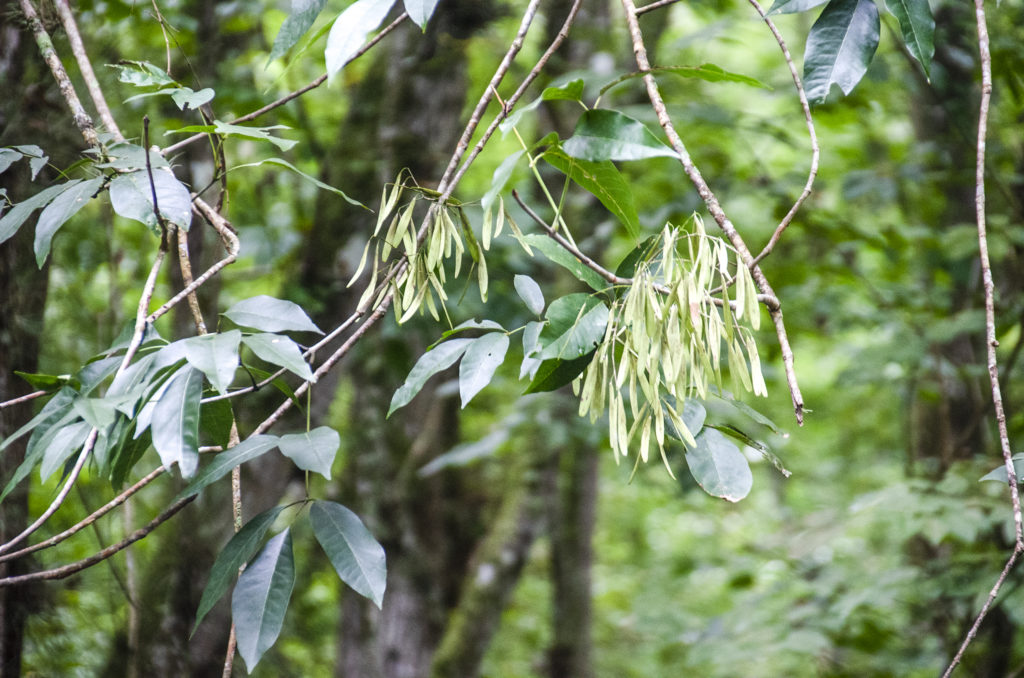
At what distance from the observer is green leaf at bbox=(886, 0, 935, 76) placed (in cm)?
78

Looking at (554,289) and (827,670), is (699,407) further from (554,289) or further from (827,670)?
(827,670)

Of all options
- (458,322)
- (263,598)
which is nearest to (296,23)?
(263,598)

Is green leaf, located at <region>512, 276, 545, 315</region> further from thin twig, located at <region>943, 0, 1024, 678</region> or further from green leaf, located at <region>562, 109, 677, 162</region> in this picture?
thin twig, located at <region>943, 0, 1024, 678</region>

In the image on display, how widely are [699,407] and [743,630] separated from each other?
188 cm

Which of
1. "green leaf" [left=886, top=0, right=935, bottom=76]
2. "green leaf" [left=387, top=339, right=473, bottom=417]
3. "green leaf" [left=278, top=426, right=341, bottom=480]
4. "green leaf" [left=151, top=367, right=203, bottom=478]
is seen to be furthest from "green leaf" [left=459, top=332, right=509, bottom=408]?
"green leaf" [left=886, top=0, right=935, bottom=76]

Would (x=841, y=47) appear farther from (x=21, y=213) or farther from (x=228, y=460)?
(x=21, y=213)

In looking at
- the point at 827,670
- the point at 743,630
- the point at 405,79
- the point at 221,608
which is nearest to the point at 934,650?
the point at 827,670

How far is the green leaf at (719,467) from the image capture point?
75 centimetres

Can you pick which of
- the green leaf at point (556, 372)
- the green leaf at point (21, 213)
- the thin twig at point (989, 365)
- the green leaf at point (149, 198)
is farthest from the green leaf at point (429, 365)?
the thin twig at point (989, 365)

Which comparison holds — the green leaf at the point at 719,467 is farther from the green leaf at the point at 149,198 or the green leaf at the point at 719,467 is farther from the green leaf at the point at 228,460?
the green leaf at the point at 149,198

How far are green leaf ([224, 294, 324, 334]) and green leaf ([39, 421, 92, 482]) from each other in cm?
17

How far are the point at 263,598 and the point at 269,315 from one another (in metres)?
0.27

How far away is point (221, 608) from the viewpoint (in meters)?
Result: 1.80

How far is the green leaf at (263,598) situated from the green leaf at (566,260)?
0.37m
